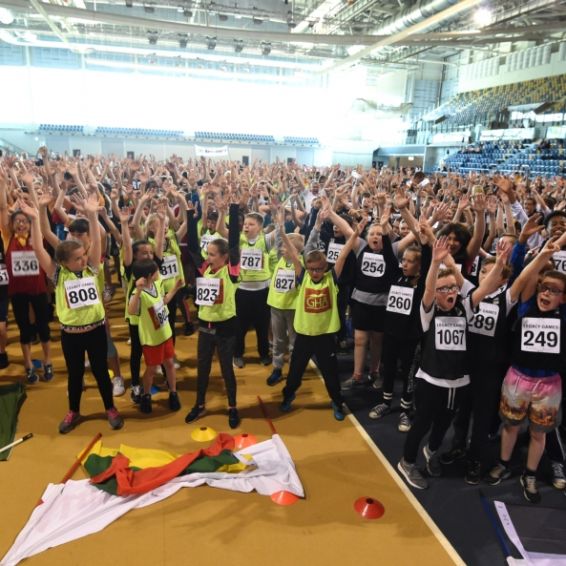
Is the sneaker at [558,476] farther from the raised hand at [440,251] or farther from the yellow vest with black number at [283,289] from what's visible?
the yellow vest with black number at [283,289]

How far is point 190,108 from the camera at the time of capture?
88.8ft

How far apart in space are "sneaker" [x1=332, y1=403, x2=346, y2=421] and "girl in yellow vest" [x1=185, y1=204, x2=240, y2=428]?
94 cm

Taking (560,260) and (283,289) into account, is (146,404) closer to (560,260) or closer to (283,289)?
(283,289)

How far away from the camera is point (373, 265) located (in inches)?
169

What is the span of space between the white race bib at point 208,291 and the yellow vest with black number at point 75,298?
33.2 inches

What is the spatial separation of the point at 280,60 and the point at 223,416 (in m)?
22.4

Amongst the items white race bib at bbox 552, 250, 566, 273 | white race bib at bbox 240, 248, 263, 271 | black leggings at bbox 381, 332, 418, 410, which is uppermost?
white race bib at bbox 552, 250, 566, 273

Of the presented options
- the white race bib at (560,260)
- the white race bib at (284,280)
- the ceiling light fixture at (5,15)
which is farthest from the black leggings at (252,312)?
the ceiling light fixture at (5,15)

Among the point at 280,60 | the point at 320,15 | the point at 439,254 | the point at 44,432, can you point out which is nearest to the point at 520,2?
the point at 320,15

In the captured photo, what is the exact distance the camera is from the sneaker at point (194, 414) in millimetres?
3990

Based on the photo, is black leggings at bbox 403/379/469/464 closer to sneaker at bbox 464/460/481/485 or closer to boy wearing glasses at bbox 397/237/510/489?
boy wearing glasses at bbox 397/237/510/489

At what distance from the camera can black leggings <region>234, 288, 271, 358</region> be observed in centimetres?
495

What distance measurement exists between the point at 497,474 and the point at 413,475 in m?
0.67

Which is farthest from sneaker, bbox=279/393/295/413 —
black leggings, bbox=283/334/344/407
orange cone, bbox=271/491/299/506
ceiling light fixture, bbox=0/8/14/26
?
ceiling light fixture, bbox=0/8/14/26
